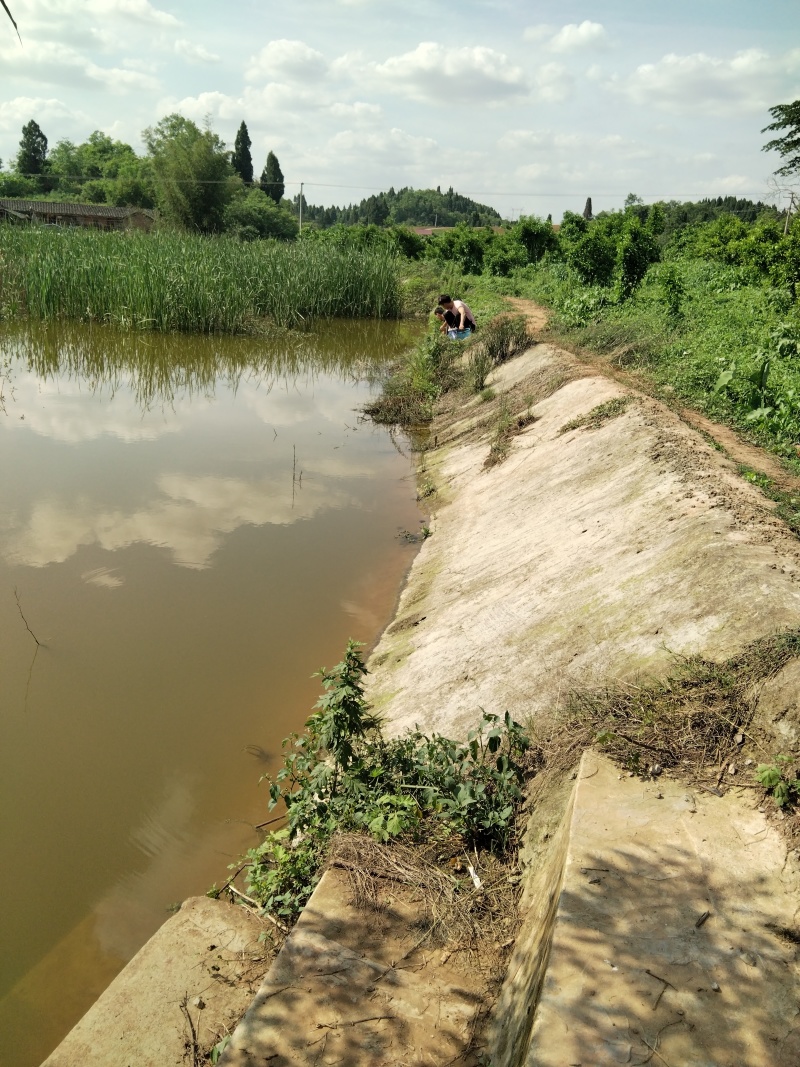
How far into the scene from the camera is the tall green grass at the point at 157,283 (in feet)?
54.3

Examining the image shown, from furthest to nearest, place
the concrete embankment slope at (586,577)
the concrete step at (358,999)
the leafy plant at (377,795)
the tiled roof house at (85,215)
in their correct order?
the tiled roof house at (85,215), the concrete embankment slope at (586,577), the leafy plant at (377,795), the concrete step at (358,999)

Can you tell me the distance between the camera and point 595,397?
8.56m

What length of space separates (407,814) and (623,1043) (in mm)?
1426

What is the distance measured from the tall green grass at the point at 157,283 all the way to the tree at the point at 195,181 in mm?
31710

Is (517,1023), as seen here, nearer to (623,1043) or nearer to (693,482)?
(623,1043)

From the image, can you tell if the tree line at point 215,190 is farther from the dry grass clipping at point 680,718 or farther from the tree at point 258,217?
the dry grass clipping at point 680,718

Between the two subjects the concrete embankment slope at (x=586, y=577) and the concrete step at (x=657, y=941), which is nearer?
the concrete step at (x=657, y=941)

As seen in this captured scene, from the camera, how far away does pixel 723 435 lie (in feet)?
23.9

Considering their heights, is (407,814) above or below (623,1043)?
below

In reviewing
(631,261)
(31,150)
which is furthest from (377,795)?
(31,150)

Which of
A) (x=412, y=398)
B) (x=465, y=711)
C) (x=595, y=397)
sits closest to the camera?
(x=465, y=711)

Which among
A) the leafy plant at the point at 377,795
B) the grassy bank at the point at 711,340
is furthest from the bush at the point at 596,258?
the leafy plant at the point at 377,795

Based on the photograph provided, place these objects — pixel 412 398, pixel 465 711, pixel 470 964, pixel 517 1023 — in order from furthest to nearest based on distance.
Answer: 1. pixel 412 398
2. pixel 465 711
3. pixel 470 964
4. pixel 517 1023

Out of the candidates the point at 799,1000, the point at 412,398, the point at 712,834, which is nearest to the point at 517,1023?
the point at 799,1000
